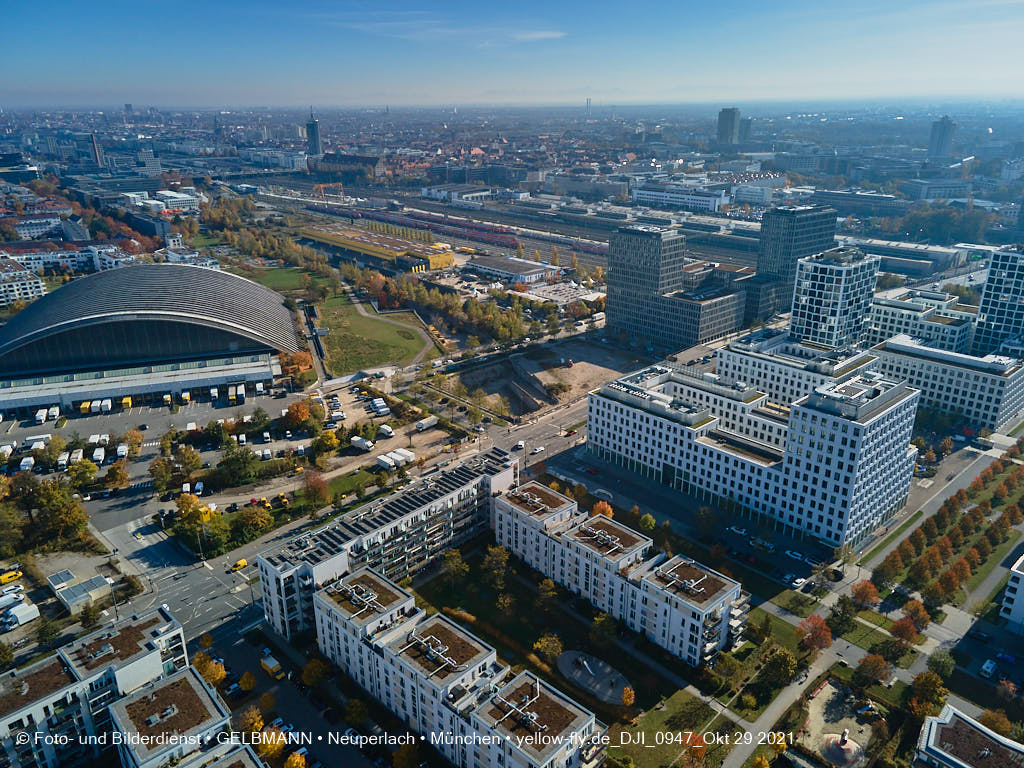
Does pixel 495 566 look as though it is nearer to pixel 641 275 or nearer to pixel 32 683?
pixel 32 683

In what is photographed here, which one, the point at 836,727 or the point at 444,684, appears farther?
the point at 836,727

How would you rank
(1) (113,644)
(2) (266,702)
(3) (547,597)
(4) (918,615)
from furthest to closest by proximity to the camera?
(3) (547,597)
(4) (918,615)
(1) (113,644)
(2) (266,702)

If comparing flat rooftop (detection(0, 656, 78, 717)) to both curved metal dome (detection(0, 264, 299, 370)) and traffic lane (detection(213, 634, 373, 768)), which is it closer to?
traffic lane (detection(213, 634, 373, 768))

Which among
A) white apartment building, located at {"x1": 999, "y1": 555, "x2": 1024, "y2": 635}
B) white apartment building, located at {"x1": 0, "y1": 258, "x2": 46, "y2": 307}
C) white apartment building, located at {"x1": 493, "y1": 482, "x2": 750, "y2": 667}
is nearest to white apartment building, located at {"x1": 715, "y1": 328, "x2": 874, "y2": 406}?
white apartment building, located at {"x1": 999, "y1": 555, "x2": 1024, "y2": 635}

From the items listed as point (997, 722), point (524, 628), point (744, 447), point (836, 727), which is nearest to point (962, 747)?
point (997, 722)

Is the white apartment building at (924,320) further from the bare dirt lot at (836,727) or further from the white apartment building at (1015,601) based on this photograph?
the bare dirt lot at (836,727)

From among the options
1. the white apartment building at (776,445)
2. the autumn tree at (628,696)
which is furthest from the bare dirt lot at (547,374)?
the autumn tree at (628,696)
